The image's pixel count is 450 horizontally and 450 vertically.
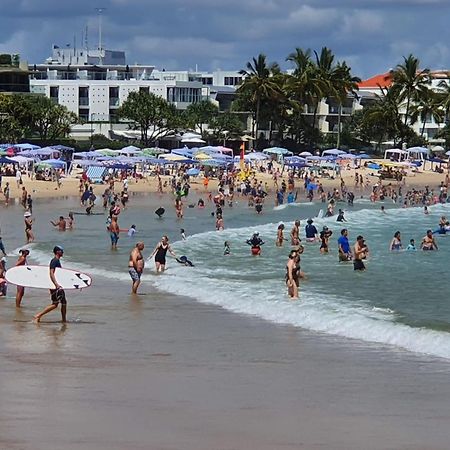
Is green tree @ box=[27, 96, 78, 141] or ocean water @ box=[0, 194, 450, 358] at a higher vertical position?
green tree @ box=[27, 96, 78, 141]

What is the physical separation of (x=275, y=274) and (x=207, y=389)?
1279 cm

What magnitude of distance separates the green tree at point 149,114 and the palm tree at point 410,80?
830 inches

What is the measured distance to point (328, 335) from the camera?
16.4m

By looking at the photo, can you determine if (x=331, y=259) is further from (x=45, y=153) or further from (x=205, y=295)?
(x=45, y=153)

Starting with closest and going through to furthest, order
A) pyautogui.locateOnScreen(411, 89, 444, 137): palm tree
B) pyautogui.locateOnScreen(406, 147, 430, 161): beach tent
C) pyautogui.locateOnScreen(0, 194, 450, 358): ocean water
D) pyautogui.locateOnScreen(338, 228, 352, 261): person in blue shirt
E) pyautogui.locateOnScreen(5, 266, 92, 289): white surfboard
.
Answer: pyautogui.locateOnScreen(5, 266, 92, 289): white surfboard
pyautogui.locateOnScreen(0, 194, 450, 358): ocean water
pyautogui.locateOnScreen(338, 228, 352, 261): person in blue shirt
pyautogui.locateOnScreen(406, 147, 430, 161): beach tent
pyautogui.locateOnScreen(411, 89, 444, 137): palm tree

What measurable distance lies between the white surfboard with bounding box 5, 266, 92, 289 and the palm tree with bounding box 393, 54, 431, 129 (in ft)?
242

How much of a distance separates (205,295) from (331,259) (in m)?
8.48

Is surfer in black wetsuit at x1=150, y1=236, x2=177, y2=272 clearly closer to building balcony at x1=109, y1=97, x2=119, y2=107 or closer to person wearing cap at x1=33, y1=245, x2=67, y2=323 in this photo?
person wearing cap at x1=33, y1=245, x2=67, y2=323

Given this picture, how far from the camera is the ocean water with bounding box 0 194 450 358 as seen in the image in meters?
17.6

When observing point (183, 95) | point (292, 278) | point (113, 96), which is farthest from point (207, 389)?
point (113, 96)

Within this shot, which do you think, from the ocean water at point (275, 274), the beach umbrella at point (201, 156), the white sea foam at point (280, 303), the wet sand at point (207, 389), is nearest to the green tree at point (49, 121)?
the beach umbrella at point (201, 156)

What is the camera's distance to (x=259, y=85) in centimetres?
8112

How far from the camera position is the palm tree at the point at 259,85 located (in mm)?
81062

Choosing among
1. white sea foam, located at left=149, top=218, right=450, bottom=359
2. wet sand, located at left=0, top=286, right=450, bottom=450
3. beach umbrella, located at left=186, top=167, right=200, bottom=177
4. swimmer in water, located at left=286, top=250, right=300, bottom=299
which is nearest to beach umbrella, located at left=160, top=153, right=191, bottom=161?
beach umbrella, located at left=186, top=167, right=200, bottom=177
